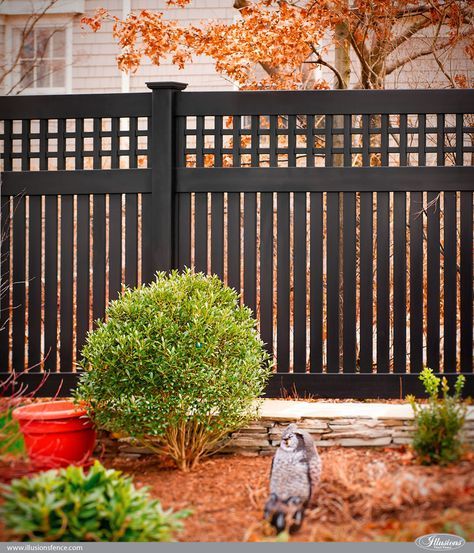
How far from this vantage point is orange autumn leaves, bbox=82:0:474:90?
15.6 feet

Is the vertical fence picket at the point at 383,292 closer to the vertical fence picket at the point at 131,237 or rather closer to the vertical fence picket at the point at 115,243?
the vertical fence picket at the point at 131,237

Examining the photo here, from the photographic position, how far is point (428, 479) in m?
2.41

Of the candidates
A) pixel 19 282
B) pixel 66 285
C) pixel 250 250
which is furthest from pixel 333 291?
pixel 19 282

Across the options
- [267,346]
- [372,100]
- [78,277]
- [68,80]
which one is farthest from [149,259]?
[68,80]

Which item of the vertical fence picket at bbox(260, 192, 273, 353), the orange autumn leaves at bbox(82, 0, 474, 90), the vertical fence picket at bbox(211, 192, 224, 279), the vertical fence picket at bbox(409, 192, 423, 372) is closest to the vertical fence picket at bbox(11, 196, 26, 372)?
the vertical fence picket at bbox(211, 192, 224, 279)

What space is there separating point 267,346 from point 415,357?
0.86 metres

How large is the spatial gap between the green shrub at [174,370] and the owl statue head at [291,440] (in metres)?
0.36

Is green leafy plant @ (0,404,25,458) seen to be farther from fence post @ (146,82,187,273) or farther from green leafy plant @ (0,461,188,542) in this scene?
fence post @ (146,82,187,273)

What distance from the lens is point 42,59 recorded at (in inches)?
230

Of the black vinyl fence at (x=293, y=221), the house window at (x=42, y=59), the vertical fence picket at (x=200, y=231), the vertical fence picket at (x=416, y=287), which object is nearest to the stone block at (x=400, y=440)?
the black vinyl fence at (x=293, y=221)

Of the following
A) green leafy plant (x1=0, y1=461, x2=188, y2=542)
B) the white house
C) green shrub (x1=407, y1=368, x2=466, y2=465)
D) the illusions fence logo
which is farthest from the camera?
the white house

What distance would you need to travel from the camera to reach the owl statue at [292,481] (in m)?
2.34

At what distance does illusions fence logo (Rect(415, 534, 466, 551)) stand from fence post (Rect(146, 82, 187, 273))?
204 centimetres

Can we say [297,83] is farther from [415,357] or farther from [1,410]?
[1,410]
